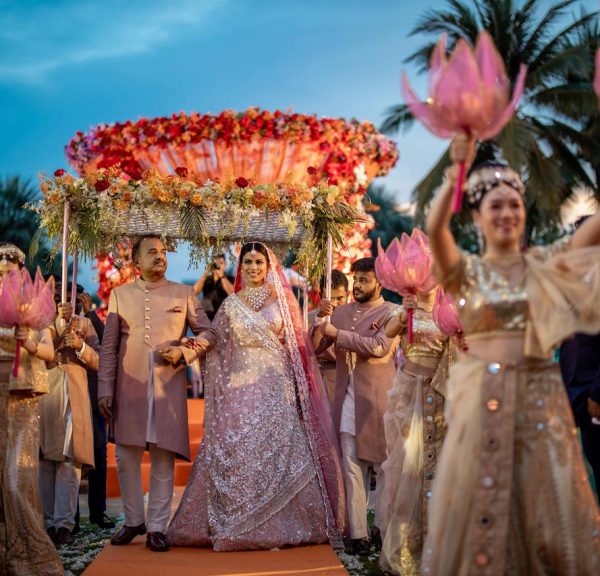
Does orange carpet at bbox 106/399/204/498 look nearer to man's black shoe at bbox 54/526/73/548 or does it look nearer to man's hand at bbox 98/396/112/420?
man's black shoe at bbox 54/526/73/548

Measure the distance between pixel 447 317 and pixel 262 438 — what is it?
219 cm

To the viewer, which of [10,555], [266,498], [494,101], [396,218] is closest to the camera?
[494,101]

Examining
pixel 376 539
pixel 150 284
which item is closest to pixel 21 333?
pixel 150 284

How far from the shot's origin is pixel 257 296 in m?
7.12

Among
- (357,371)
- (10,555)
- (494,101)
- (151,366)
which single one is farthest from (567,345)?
(10,555)

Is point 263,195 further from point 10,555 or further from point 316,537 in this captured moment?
point 10,555

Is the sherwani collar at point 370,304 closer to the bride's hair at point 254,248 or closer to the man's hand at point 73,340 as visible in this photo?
the bride's hair at point 254,248

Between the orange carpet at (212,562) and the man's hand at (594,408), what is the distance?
1895 mm

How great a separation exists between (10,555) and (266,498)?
1.94m

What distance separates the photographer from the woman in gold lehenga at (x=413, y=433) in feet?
18.2

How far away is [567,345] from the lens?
554 centimetres

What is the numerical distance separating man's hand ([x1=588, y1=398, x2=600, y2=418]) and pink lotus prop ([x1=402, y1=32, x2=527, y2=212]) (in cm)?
176

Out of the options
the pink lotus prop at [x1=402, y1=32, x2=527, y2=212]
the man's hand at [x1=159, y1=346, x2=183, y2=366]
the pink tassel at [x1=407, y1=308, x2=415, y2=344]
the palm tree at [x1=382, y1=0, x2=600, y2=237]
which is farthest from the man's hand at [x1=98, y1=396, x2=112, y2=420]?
the palm tree at [x1=382, y1=0, x2=600, y2=237]

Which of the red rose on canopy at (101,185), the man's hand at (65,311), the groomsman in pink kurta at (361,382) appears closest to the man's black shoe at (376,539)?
the groomsman in pink kurta at (361,382)
